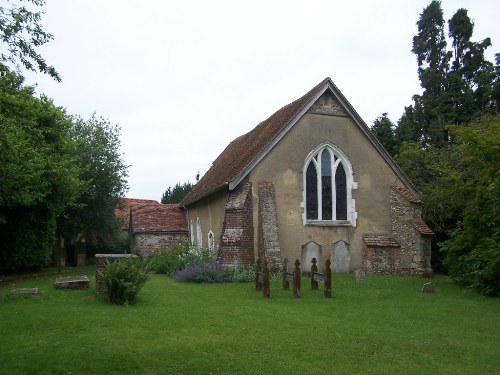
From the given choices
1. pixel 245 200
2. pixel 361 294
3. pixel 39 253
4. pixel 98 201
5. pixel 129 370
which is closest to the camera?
pixel 129 370

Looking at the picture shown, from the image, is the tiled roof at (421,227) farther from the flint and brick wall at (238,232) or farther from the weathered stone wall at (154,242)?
the weathered stone wall at (154,242)

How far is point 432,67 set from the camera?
3759 cm

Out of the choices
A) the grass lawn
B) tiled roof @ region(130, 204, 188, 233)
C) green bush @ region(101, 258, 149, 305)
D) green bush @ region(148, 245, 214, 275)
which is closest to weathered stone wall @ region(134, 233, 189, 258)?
tiled roof @ region(130, 204, 188, 233)

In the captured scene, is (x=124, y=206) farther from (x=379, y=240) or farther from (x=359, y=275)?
(x=359, y=275)

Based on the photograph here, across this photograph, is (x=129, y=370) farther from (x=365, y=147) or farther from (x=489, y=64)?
(x=489, y=64)

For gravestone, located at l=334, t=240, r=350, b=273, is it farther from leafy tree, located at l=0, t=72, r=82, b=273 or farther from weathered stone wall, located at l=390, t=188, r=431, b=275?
leafy tree, located at l=0, t=72, r=82, b=273

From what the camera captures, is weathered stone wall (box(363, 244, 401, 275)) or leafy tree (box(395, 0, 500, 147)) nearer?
weathered stone wall (box(363, 244, 401, 275))

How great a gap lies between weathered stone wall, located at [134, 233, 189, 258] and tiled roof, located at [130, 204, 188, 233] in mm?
354

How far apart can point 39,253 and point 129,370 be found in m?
20.1

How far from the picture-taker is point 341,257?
2183 cm

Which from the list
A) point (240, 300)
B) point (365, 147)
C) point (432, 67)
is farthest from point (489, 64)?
point (240, 300)

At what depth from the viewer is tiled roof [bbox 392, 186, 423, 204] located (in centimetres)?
2239

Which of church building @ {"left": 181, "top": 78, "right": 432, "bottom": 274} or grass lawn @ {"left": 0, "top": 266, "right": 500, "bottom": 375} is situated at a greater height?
church building @ {"left": 181, "top": 78, "right": 432, "bottom": 274}

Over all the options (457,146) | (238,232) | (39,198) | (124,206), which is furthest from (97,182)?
(457,146)
